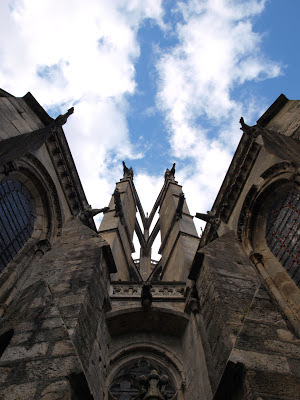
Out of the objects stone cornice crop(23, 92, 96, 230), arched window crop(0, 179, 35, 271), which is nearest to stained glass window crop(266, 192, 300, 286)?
stone cornice crop(23, 92, 96, 230)

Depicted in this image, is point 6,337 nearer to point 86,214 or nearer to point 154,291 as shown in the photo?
point 154,291

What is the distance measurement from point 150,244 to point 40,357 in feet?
48.7

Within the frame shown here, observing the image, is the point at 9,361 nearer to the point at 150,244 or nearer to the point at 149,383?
the point at 149,383

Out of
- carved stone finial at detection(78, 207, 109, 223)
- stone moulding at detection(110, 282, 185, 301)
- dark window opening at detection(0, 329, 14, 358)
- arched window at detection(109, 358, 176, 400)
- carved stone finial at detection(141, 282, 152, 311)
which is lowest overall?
dark window opening at detection(0, 329, 14, 358)

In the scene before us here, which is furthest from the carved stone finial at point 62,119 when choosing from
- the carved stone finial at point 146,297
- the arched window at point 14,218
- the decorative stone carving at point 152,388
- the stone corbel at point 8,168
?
the decorative stone carving at point 152,388

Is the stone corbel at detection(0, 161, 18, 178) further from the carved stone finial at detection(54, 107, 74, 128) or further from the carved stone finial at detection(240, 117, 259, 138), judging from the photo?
the carved stone finial at detection(240, 117, 259, 138)

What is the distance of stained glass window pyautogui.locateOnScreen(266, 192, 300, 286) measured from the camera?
539 cm

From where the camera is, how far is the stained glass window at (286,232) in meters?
5.39

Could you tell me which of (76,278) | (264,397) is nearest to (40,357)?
(76,278)

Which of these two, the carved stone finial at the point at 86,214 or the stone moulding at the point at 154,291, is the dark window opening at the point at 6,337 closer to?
the stone moulding at the point at 154,291

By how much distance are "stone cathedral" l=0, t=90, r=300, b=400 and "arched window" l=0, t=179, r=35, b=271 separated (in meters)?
0.03

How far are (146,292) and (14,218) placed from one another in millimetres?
2910

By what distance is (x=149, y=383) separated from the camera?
3.55m

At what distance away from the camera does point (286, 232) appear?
5840mm
